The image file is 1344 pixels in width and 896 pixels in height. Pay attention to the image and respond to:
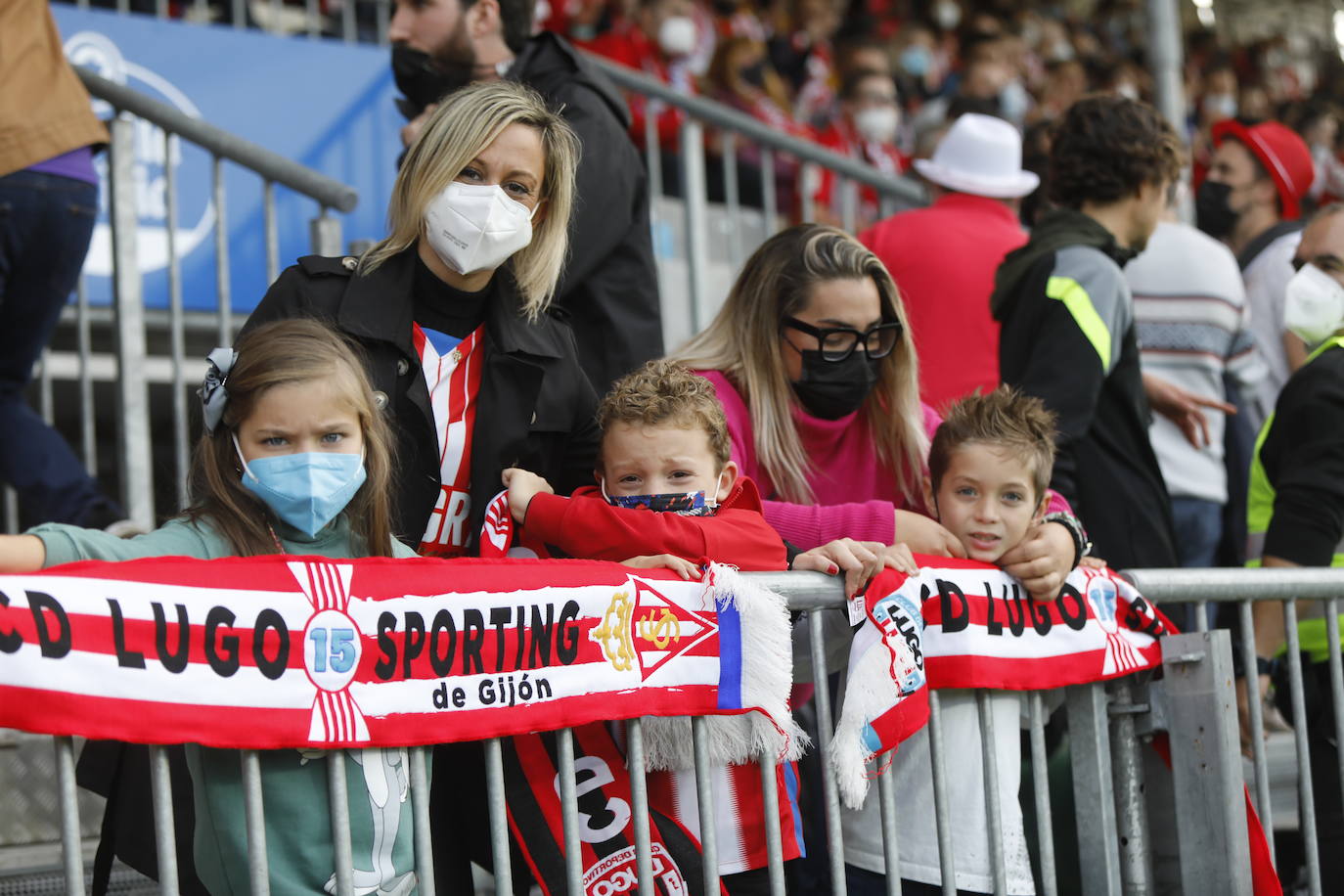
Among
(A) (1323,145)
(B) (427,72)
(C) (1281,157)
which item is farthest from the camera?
(A) (1323,145)

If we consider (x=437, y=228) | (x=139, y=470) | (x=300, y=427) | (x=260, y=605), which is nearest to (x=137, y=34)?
(x=139, y=470)

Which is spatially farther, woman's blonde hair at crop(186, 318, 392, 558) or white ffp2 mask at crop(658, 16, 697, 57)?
white ffp2 mask at crop(658, 16, 697, 57)

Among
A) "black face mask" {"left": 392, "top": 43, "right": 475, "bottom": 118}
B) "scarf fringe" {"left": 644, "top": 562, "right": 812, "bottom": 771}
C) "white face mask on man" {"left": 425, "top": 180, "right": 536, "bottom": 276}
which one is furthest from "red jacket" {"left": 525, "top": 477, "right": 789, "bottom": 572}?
"black face mask" {"left": 392, "top": 43, "right": 475, "bottom": 118}

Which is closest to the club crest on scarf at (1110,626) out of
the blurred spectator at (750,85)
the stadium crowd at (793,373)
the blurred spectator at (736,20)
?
the stadium crowd at (793,373)

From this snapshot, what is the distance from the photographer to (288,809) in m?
2.36

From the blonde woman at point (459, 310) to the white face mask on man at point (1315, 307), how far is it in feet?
7.09

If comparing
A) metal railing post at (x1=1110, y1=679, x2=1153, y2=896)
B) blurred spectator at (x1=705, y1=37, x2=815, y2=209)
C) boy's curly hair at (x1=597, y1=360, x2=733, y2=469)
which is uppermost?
blurred spectator at (x1=705, y1=37, x2=815, y2=209)

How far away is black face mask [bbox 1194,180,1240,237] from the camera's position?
571 centimetres

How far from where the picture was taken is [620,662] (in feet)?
8.59

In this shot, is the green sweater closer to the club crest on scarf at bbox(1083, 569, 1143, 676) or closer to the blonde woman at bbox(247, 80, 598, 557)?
the blonde woman at bbox(247, 80, 598, 557)

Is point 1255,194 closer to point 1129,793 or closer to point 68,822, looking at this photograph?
point 1129,793

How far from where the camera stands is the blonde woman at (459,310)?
2951mm

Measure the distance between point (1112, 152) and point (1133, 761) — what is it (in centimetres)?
170

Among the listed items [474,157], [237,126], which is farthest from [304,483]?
[237,126]
